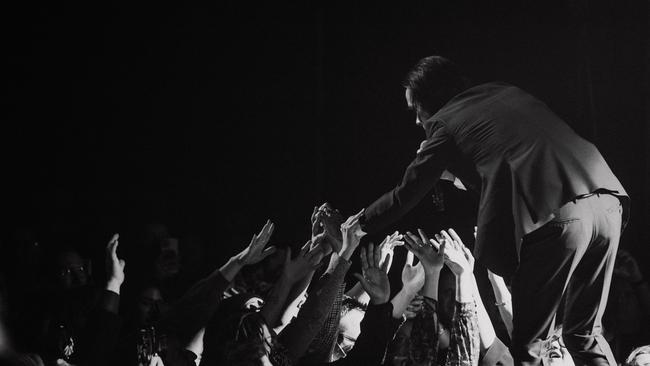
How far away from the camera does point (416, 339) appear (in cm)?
326

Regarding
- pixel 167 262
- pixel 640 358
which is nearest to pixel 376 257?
pixel 167 262

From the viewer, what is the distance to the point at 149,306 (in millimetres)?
3525

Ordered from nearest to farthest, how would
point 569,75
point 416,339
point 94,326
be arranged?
1. point 94,326
2. point 416,339
3. point 569,75

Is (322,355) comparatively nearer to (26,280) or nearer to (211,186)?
(26,280)

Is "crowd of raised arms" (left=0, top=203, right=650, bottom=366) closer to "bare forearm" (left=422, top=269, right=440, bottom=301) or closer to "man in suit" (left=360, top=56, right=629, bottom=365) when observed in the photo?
"bare forearm" (left=422, top=269, right=440, bottom=301)

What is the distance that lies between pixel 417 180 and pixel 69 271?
1.58 meters

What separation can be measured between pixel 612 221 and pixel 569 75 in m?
1.62

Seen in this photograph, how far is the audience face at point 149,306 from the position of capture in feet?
11.2

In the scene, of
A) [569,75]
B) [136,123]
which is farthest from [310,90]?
[569,75]

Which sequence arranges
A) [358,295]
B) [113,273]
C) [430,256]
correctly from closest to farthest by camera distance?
[113,273] → [430,256] → [358,295]

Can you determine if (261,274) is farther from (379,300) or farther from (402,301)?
(379,300)

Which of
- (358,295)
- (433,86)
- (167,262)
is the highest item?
(433,86)

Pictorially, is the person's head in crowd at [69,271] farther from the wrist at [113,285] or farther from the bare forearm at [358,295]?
the bare forearm at [358,295]

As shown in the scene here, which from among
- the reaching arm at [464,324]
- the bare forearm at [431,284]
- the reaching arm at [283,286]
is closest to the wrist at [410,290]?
the bare forearm at [431,284]
